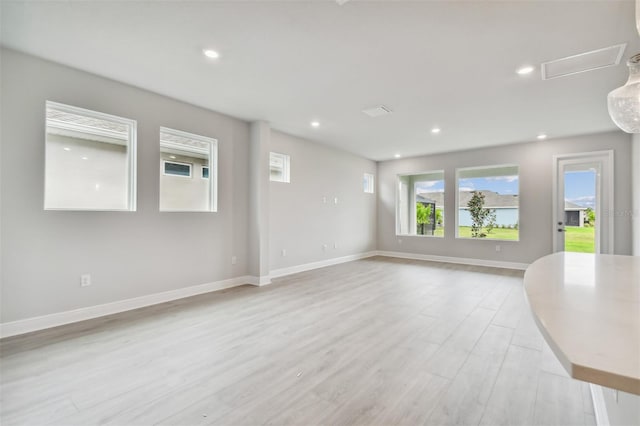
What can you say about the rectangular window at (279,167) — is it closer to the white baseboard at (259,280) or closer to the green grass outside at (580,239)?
the white baseboard at (259,280)

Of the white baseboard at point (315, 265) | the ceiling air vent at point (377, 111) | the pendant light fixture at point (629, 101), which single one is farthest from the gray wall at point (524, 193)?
the pendant light fixture at point (629, 101)

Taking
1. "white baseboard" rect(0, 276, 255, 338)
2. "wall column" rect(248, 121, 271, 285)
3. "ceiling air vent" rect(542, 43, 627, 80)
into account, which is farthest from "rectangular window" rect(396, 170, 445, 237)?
"white baseboard" rect(0, 276, 255, 338)

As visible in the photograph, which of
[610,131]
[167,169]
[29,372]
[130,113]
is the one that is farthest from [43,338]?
[610,131]

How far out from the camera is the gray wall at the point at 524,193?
5.04 m

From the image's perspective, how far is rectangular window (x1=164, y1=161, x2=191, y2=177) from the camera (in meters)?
3.98

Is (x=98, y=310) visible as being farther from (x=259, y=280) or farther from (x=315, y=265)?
(x=315, y=265)

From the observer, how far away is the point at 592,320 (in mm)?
638

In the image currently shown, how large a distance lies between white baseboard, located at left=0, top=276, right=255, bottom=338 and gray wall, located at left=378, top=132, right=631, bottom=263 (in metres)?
5.10

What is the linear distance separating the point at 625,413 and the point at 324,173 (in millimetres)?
5712

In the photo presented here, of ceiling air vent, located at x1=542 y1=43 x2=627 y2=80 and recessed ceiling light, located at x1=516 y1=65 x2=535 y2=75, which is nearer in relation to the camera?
ceiling air vent, located at x1=542 y1=43 x2=627 y2=80

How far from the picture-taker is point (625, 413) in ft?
3.43

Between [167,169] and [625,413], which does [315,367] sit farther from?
[167,169]

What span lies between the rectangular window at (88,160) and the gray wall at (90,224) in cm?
10

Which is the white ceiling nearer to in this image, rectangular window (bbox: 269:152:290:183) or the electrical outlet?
rectangular window (bbox: 269:152:290:183)
